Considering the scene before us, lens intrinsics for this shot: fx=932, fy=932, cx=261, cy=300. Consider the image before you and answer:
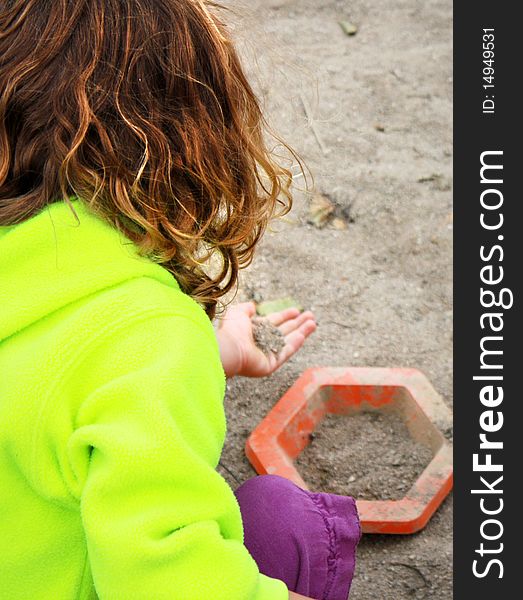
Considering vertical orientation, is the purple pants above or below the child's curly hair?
below

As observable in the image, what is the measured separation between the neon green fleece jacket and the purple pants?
32cm

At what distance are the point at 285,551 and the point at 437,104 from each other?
1.76 meters

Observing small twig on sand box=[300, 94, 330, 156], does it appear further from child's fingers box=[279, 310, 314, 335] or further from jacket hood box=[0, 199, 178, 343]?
jacket hood box=[0, 199, 178, 343]

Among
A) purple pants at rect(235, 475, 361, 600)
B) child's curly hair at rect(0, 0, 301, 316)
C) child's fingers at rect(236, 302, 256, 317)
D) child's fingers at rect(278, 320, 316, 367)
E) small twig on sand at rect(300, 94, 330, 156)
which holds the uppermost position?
child's curly hair at rect(0, 0, 301, 316)

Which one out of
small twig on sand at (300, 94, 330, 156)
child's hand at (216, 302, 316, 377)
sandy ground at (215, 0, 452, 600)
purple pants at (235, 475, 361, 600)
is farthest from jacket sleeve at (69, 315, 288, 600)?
small twig on sand at (300, 94, 330, 156)

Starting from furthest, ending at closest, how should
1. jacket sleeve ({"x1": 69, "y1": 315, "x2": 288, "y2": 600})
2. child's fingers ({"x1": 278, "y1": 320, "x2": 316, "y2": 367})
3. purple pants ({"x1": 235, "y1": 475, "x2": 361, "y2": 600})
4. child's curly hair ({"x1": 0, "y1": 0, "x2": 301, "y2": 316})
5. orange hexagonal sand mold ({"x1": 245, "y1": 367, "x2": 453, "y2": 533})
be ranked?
child's fingers ({"x1": 278, "y1": 320, "x2": 316, "y2": 367}) < orange hexagonal sand mold ({"x1": 245, "y1": 367, "x2": 453, "y2": 533}) < purple pants ({"x1": 235, "y1": 475, "x2": 361, "y2": 600}) < child's curly hair ({"x1": 0, "y1": 0, "x2": 301, "y2": 316}) < jacket sleeve ({"x1": 69, "y1": 315, "x2": 288, "y2": 600})

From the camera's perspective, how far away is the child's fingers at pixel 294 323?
6.15 feet

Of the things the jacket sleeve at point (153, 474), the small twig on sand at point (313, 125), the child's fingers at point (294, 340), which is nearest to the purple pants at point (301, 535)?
the jacket sleeve at point (153, 474)

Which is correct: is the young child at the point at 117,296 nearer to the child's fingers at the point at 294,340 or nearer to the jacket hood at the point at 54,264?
the jacket hood at the point at 54,264

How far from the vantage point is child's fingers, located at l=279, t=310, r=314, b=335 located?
6.15ft

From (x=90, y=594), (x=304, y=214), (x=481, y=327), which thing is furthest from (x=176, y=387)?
(x=304, y=214)

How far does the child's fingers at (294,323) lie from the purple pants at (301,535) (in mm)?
529

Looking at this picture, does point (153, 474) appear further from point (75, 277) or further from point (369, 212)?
point (369, 212)

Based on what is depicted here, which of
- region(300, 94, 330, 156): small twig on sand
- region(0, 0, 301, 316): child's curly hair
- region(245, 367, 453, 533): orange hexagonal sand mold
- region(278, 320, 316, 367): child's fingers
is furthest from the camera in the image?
region(300, 94, 330, 156): small twig on sand
